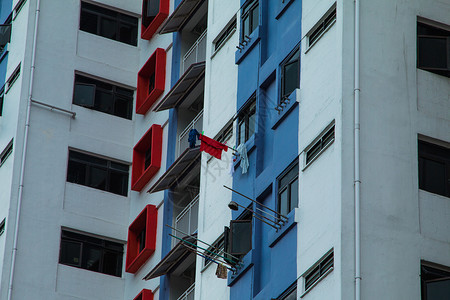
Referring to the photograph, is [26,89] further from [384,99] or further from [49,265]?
[384,99]

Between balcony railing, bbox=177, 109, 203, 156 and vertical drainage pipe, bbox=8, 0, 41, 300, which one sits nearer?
vertical drainage pipe, bbox=8, 0, 41, 300

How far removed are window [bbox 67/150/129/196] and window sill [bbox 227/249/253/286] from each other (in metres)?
12.3

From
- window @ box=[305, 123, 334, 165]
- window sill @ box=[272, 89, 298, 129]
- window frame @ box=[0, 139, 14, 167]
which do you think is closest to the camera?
window @ box=[305, 123, 334, 165]

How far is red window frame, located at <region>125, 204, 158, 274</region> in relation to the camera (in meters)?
→ 44.8

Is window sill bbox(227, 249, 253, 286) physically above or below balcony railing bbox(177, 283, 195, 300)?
below

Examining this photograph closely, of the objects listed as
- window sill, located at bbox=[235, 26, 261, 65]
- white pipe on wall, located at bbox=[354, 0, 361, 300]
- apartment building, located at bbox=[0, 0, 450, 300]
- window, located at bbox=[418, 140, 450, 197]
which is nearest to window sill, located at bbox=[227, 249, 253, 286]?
apartment building, located at bbox=[0, 0, 450, 300]

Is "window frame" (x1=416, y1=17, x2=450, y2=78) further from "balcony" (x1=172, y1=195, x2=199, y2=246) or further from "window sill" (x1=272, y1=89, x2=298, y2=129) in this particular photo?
"balcony" (x1=172, y1=195, x2=199, y2=246)

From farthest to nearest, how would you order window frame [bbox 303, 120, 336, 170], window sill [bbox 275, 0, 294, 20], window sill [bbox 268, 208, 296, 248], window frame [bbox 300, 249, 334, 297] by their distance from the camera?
window sill [bbox 275, 0, 294, 20] < window sill [bbox 268, 208, 296, 248] < window frame [bbox 303, 120, 336, 170] < window frame [bbox 300, 249, 334, 297]

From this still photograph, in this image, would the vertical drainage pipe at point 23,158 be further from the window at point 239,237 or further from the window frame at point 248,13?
the window at point 239,237

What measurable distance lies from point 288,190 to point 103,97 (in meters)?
16.9

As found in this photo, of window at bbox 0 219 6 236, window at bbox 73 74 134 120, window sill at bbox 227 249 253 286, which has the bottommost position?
window sill at bbox 227 249 253 286

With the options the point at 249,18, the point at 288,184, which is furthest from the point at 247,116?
the point at 288,184

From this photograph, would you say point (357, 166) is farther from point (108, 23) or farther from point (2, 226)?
point (108, 23)

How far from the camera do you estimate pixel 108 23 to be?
51188mm
